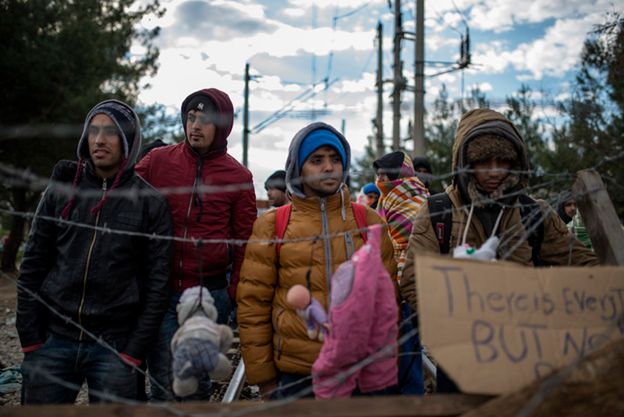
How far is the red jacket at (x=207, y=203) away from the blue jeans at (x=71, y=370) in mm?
478

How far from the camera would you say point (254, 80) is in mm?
18047

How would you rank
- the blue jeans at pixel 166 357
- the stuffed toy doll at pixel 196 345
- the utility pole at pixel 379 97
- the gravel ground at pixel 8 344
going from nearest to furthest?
A: the stuffed toy doll at pixel 196 345 → the blue jeans at pixel 166 357 → the gravel ground at pixel 8 344 → the utility pole at pixel 379 97

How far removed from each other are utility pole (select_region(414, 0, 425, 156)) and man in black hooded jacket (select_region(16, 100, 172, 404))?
11076mm

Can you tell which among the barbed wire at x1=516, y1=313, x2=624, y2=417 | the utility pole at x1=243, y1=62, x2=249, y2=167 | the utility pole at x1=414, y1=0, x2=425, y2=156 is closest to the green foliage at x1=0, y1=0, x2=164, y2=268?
the utility pole at x1=243, y1=62, x2=249, y2=167

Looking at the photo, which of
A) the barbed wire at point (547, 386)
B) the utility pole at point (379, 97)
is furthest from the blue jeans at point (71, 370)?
the utility pole at point (379, 97)

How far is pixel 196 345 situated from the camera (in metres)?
1.62

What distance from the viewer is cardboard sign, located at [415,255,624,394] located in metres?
1.39

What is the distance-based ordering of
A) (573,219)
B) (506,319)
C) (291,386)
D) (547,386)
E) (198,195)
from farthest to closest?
(573,219) < (198,195) < (291,386) < (506,319) < (547,386)

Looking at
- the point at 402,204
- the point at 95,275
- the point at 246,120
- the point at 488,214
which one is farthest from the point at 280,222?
the point at 246,120

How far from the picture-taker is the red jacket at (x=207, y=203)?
2473 mm

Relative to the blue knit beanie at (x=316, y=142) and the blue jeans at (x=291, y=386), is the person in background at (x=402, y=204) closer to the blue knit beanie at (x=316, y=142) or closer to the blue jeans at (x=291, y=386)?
the blue knit beanie at (x=316, y=142)

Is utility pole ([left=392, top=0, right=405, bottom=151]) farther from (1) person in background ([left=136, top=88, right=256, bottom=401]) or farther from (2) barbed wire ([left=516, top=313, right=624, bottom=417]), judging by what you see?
(2) barbed wire ([left=516, top=313, right=624, bottom=417])

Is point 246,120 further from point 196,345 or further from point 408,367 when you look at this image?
point 196,345

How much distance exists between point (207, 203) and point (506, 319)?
162cm
